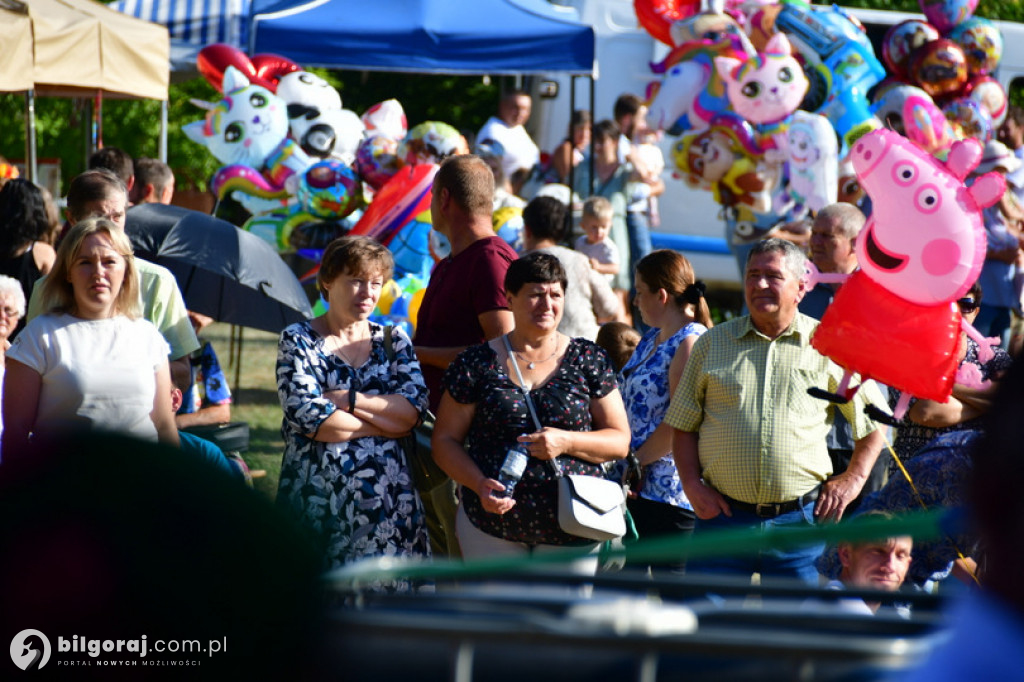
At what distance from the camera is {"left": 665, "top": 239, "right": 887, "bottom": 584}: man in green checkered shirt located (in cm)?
390

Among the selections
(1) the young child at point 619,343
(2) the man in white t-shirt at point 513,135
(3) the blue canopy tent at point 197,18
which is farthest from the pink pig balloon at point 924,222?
(3) the blue canopy tent at point 197,18

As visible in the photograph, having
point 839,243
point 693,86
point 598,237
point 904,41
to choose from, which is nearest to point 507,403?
point 839,243

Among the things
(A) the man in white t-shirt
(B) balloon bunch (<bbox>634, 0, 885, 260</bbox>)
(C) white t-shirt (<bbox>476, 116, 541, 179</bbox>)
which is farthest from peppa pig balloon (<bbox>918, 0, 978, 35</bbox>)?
(C) white t-shirt (<bbox>476, 116, 541, 179</bbox>)

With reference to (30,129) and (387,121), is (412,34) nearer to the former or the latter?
(387,121)

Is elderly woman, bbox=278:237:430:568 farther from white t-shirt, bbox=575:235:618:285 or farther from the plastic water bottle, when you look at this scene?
white t-shirt, bbox=575:235:618:285

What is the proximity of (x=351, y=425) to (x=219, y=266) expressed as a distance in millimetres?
1854

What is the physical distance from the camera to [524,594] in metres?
1.39

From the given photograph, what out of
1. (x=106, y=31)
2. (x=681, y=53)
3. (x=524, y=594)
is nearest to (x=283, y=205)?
(x=106, y=31)

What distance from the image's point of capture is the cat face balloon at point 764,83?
7957 mm

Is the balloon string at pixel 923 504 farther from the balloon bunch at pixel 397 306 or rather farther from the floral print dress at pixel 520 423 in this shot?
the balloon bunch at pixel 397 306

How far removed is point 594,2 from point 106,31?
415cm

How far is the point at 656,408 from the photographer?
445cm

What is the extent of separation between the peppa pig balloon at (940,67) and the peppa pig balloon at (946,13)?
0.33 metres

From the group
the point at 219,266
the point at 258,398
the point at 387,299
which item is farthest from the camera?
the point at 258,398
